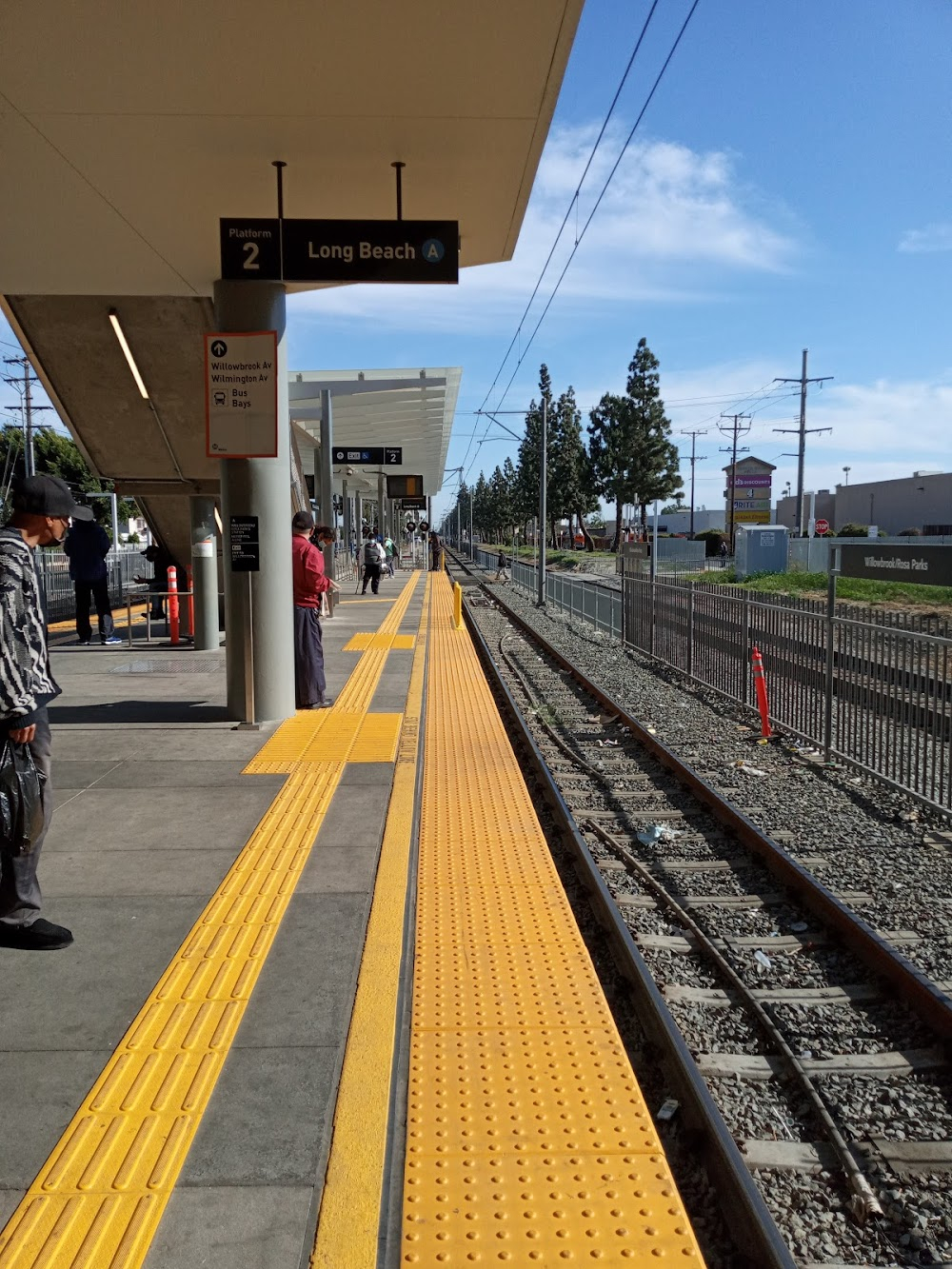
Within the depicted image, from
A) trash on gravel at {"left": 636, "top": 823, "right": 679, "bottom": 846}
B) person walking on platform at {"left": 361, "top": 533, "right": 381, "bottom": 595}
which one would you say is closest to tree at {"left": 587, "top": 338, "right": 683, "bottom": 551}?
person walking on platform at {"left": 361, "top": 533, "right": 381, "bottom": 595}

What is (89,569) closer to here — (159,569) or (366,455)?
(159,569)

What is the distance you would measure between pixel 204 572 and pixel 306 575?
422cm

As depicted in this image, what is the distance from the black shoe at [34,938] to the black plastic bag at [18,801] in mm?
408

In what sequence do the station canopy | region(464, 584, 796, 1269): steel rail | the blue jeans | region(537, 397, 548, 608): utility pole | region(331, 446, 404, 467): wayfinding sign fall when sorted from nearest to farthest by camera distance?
region(464, 584, 796, 1269): steel rail
the blue jeans
the station canopy
region(537, 397, 548, 608): utility pole
region(331, 446, 404, 467): wayfinding sign

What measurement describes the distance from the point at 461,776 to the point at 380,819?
57.9 inches

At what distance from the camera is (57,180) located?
7004 mm

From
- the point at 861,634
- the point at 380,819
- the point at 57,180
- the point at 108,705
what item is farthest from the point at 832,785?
the point at 57,180

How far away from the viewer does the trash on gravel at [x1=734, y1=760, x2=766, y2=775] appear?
8273 millimetres

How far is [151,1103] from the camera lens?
306cm

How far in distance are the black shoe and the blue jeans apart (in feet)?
0.17

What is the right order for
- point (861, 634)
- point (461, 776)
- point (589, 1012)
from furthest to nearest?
point (861, 634) → point (461, 776) → point (589, 1012)

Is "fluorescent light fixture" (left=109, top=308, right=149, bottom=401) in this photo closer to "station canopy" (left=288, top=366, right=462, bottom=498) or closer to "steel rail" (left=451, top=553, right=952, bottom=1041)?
"steel rail" (left=451, top=553, right=952, bottom=1041)

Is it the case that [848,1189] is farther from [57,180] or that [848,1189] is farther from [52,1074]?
[57,180]

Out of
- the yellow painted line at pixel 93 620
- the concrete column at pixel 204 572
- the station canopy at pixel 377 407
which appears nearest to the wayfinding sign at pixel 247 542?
the concrete column at pixel 204 572
